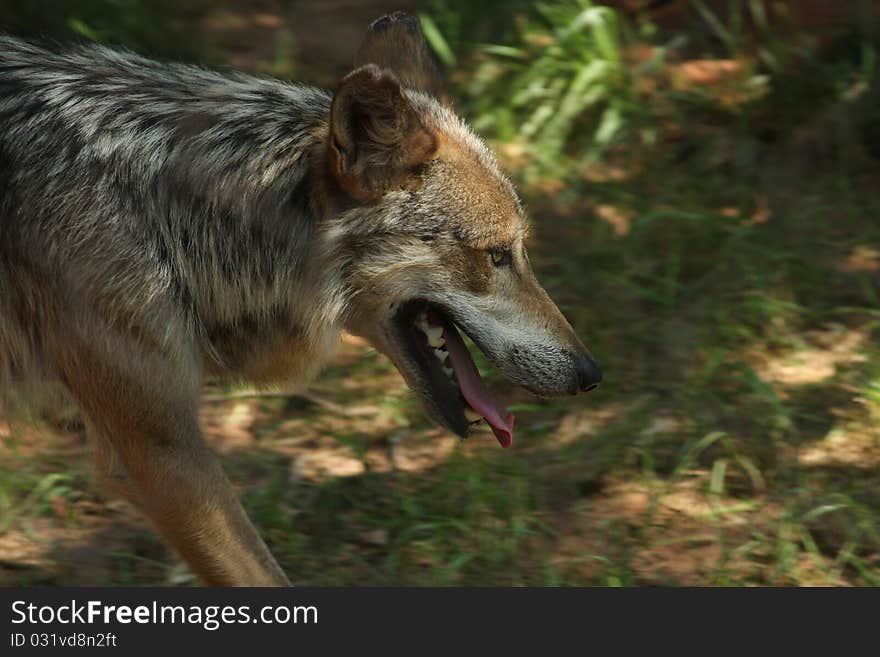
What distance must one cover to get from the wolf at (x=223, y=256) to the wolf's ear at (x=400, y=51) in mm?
258

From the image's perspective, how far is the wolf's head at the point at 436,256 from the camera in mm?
4301

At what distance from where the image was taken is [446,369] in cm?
475

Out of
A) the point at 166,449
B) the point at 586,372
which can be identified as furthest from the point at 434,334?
the point at 166,449

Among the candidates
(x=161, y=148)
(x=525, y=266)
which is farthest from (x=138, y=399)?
(x=525, y=266)

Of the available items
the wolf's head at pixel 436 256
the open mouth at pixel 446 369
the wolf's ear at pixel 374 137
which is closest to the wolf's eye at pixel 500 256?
the wolf's head at pixel 436 256

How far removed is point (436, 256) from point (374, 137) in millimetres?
465

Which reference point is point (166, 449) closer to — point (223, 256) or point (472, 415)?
point (223, 256)

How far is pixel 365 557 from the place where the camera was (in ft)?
17.5

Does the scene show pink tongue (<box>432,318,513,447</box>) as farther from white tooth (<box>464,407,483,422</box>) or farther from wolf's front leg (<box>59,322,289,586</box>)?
wolf's front leg (<box>59,322,289,586</box>)

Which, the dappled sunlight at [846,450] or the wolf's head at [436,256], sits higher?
the wolf's head at [436,256]

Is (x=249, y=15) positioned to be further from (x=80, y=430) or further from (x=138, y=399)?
(x=138, y=399)

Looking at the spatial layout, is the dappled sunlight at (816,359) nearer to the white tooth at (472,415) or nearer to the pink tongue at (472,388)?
the pink tongue at (472,388)

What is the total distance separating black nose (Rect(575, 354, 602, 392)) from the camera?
4.70 m

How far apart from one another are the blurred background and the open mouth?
69 cm
